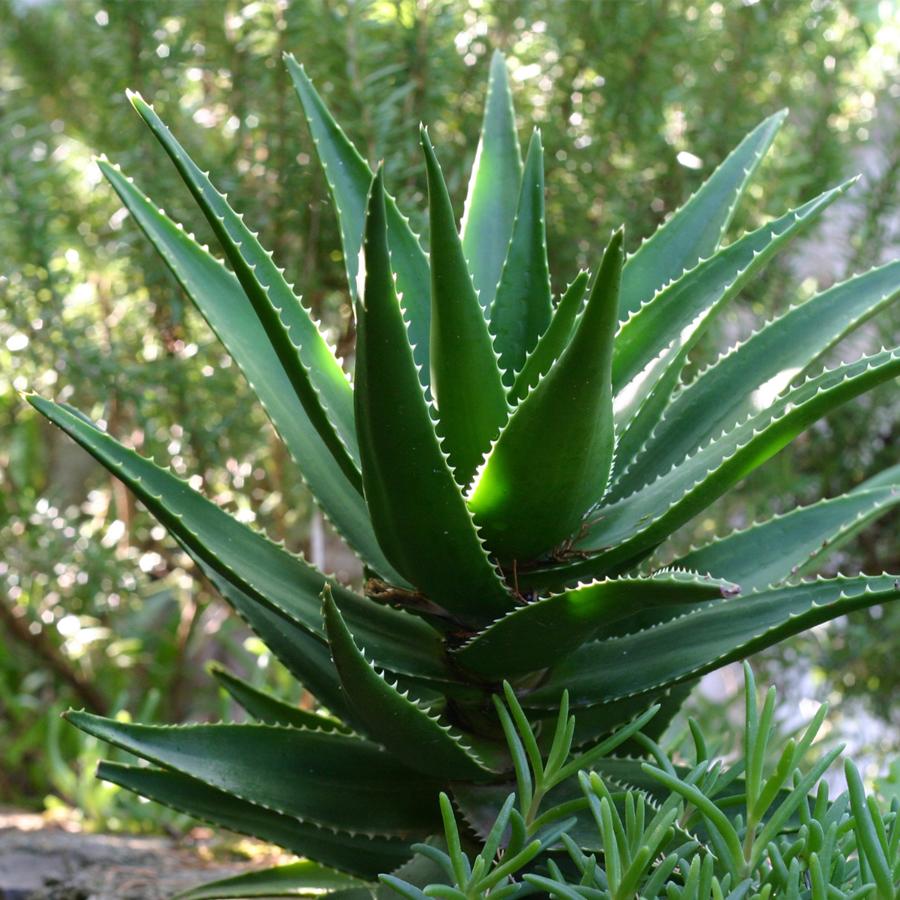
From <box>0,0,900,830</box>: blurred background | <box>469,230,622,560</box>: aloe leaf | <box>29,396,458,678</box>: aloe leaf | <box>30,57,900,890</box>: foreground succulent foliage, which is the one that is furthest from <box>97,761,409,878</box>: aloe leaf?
<box>0,0,900,830</box>: blurred background

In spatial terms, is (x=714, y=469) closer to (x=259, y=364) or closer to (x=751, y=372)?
(x=751, y=372)

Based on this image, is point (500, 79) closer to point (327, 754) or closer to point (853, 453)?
point (327, 754)

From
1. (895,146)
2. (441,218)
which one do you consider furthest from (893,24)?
(441,218)

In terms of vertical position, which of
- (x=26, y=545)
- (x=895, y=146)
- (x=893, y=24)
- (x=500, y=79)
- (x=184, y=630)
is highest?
(x=893, y=24)

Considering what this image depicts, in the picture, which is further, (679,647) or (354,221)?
(354,221)

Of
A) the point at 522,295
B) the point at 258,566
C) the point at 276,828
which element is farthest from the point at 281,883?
the point at 522,295

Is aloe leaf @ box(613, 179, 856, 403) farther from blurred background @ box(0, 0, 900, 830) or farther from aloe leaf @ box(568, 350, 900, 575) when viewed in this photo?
blurred background @ box(0, 0, 900, 830)
